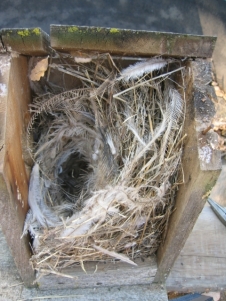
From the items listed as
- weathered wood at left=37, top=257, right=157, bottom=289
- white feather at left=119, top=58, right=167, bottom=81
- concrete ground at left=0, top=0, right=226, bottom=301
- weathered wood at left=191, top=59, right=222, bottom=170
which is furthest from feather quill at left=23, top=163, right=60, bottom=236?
concrete ground at left=0, top=0, right=226, bottom=301

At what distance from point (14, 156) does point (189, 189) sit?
0.53 meters

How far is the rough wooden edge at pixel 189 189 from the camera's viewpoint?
1064mm

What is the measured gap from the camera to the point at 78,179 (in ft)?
5.61

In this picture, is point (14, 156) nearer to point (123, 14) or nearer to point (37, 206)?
point (37, 206)

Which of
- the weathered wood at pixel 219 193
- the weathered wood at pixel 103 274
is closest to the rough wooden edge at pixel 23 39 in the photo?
the weathered wood at pixel 103 274

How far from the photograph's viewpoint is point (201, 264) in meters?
1.57

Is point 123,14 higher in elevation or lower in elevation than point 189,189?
higher

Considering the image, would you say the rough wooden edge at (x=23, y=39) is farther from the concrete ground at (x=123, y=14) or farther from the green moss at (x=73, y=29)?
the concrete ground at (x=123, y=14)

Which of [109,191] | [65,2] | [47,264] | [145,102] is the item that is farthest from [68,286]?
[65,2]

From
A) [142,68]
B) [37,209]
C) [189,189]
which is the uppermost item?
[142,68]

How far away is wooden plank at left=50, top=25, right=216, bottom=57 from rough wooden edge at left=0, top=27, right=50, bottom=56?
0.04 metres

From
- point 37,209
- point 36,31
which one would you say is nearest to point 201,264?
point 37,209

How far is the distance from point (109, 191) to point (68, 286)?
472mm

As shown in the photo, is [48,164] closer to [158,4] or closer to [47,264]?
[47,264]
